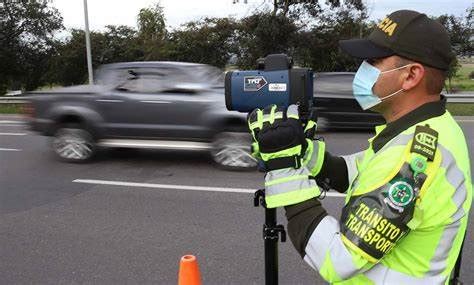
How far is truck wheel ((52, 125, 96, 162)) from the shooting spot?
26.3ft

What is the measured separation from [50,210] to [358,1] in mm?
25448

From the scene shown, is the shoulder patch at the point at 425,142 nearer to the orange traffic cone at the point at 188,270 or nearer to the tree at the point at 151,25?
the orange traffic cone at the point at 188,270

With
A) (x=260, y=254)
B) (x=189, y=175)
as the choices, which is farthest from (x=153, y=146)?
(x=260, y=254)

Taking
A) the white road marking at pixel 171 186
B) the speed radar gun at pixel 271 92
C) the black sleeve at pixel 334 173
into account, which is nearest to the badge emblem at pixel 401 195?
the speed radar gun at pixel 271 92

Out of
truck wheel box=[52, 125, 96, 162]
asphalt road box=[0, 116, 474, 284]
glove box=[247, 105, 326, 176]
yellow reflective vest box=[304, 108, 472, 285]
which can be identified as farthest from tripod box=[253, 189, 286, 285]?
truck wheel box=[52, 125, 96, 162]

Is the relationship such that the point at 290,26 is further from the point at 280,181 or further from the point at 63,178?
the point at 280,181

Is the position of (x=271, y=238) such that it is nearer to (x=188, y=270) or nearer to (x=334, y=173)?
(x=334, y=173)

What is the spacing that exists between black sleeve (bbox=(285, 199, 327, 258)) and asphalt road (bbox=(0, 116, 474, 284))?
7.58ft

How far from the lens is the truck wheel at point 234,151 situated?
7.31 meters

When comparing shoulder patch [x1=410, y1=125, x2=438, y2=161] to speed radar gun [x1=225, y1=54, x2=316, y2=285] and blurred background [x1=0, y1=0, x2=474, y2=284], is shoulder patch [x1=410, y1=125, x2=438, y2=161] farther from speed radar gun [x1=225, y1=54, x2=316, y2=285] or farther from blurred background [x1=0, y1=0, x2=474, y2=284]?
blurred background [x1=0, y1=0, x2=474, y2=284]

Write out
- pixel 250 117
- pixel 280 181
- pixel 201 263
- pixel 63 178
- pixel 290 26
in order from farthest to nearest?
A: pixel 290 26
pixel 63 178
pixel 201 263
pixel 250 117
pixel 280 181

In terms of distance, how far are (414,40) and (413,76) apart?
0.10 metres

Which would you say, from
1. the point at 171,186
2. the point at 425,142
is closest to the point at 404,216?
the point at 425,142

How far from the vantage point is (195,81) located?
761 cm
